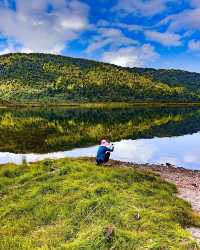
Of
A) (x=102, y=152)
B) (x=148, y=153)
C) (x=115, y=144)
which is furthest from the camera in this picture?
(x=115, y=144)

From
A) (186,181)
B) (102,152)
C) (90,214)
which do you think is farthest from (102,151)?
(90,214)

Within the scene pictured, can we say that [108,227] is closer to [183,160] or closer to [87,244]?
[87,244]

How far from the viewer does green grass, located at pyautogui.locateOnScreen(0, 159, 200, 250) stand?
1160 centimetres

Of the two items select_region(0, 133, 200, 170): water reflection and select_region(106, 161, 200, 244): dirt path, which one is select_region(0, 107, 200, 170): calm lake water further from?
select_region(106, 161, 200, 244): dirt path

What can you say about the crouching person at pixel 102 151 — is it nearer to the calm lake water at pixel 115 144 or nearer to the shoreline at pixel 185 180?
the shoreline at pixel 185 180

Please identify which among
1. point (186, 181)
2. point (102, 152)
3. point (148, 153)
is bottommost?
point (186, 181)

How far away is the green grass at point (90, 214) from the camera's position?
1160 centimetres

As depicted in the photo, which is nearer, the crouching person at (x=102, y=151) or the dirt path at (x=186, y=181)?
the dirt path at (x=186, y=181)

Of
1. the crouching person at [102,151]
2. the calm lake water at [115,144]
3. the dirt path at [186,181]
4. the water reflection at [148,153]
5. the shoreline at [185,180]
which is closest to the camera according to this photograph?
the dirt path at [186,181]

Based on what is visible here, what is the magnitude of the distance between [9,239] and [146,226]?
410 centimetres

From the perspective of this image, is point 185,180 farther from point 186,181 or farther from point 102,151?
point 102,151

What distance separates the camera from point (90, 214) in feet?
46.2

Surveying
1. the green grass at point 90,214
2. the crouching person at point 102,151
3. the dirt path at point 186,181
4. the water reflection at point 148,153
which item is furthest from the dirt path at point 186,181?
the water reflection at point 148,153

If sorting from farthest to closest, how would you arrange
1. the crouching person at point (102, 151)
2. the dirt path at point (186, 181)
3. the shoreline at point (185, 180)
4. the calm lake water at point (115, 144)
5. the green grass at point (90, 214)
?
1. the calm lake water at point (115, 144)
2. the crouching person at point (102, 151)
3. the shoreline at point (185, 180)
4. the dirt path at point (186, 181)
5. the green grass at point (90, 214)
